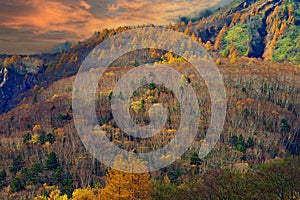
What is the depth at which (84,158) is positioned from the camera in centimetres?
9562

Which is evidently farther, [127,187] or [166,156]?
[166,156]

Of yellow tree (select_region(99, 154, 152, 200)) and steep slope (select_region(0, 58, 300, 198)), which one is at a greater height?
yellow tree (select_region(99, 154, 152, 200))

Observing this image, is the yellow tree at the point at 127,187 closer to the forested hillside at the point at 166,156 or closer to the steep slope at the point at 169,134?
the forested hillside at the point at 166,156

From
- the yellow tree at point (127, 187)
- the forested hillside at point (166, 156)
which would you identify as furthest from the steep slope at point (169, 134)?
the yellow tree at point (127, 187)

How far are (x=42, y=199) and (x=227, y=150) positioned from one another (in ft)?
170

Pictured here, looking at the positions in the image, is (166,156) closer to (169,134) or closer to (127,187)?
(169,134)

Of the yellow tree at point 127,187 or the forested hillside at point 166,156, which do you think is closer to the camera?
the yellow tree at point 127,187

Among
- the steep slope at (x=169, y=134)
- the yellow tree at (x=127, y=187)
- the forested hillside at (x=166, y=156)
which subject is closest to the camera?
the yellow tree at (x=127, y=187)

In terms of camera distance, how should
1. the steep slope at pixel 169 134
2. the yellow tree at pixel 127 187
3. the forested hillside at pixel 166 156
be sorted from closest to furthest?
the yellow tree at pixel 127 187
the forested hillside at pixel 166 156
the steep slope at pixel 169 134

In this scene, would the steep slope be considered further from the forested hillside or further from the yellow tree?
the yellow tree

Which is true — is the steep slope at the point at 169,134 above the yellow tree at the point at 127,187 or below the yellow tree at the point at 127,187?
below

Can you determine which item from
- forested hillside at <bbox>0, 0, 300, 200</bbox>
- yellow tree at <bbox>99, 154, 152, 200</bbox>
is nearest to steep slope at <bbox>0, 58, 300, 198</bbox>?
forested hillside at <bbox>0, 0, 300, 200</bbox>

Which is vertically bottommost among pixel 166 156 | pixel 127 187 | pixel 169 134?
pixel 166 156

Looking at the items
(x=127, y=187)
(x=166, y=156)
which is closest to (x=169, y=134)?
(x=166, y=156)
